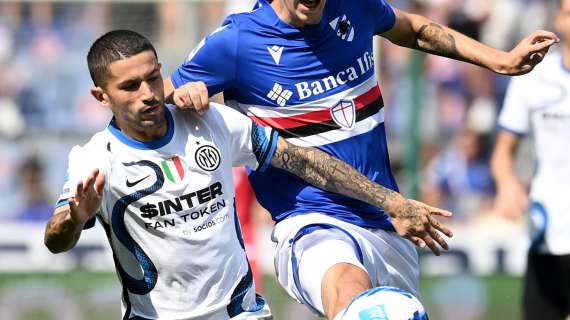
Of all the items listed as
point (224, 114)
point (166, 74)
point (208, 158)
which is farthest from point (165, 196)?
point (166, 74)

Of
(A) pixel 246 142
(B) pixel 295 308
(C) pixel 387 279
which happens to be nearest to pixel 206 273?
(A) pixel 246 142

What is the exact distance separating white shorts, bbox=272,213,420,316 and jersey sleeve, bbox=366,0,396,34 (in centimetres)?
106

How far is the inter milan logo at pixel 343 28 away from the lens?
601cm

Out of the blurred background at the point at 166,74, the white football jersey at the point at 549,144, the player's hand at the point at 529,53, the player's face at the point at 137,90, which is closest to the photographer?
the player's face at the point at 137,90

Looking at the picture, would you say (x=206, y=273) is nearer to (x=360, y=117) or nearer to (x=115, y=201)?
(x=115, y=201)

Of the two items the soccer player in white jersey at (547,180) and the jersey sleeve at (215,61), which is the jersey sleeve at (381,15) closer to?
the jersey sleeve at (215,61)

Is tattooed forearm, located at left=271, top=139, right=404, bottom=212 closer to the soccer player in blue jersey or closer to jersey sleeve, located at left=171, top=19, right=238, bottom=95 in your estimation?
the soccer player in blue jersey

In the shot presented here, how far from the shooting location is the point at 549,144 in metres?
7.39

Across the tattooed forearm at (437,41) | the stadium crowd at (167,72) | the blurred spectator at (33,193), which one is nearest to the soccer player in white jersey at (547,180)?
the tattooed forearm at (437,41)

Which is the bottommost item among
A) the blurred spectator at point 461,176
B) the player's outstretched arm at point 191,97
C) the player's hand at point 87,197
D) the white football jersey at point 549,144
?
the blurred spectator at point 461,176

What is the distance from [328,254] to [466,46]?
1435 mm

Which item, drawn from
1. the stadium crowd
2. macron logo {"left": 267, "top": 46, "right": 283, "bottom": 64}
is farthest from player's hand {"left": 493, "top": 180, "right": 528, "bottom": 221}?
the stadium crowd

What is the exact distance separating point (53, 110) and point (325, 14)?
6466 millimetres

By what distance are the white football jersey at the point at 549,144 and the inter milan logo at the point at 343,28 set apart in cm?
191
